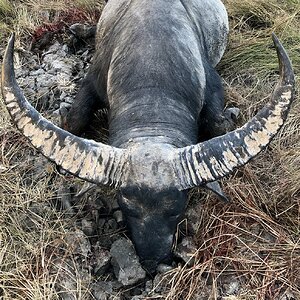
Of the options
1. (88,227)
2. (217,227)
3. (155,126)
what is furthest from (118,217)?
(155,126)

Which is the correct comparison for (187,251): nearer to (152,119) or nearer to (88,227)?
(88,227)

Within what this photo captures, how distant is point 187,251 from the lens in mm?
4418

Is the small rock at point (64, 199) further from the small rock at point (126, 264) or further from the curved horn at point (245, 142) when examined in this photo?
the curved horn at point (245, 142)

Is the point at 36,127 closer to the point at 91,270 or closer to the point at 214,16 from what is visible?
the point at 91,270

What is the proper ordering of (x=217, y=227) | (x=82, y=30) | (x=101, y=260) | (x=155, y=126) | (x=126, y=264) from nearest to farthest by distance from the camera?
(x=155, y=126) → (x=126, y=264) → (x=101, y=260) → (x=217, y=227) → (x=82, y=30)

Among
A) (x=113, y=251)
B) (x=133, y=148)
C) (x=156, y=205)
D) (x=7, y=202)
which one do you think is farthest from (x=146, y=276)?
(x=7, y=202)

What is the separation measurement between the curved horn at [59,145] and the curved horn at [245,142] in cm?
45

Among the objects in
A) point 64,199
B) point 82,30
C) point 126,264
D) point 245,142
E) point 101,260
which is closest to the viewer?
point 245,142

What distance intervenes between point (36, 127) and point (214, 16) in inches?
→ 118

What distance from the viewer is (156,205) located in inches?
155

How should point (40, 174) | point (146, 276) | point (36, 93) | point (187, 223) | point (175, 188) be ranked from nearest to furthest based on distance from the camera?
point (175, 188) < point (146, 276) < point (187, 223) < point (40, 174) < point (36, 93)

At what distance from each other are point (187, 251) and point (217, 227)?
0.34m

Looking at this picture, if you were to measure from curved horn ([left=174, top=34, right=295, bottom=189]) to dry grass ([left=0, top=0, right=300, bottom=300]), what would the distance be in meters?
0.77

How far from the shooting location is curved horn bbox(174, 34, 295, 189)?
3.84 m
